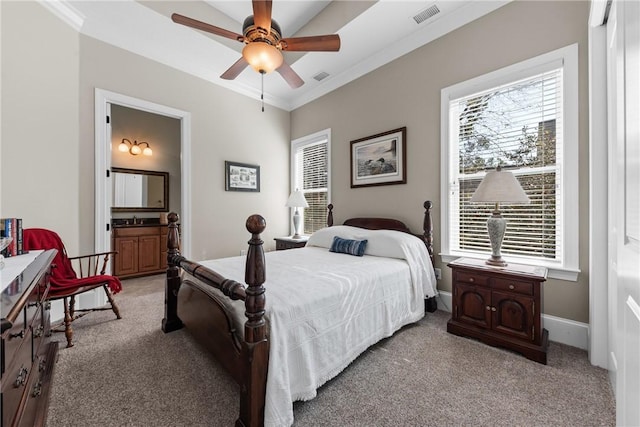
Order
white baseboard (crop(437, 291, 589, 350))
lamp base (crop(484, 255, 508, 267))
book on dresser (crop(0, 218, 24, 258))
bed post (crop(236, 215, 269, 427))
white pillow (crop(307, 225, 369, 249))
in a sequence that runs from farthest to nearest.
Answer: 1. white pillow (crop(307, 225, 369, 249))
2. lamp base (crop(484, 255, 508, 267))
3. white baseboard (crop(437, 291, 589, 350))
4. book on dresser (crop(0, 218, 24, 258))
5. bed post (crop(236, 215, 269, 427))

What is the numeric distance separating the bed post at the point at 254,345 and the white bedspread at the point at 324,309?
0.04 meters

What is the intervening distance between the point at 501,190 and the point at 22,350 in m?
2.86

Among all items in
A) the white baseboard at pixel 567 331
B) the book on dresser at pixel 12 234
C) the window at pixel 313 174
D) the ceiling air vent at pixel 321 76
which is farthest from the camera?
the window at pixel 313 174

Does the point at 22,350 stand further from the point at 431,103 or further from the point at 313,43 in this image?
the point at 431,103

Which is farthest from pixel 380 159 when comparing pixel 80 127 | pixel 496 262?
pixel 80 127

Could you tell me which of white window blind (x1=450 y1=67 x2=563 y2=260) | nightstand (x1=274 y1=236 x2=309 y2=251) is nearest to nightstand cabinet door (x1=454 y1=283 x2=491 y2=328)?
white window blind (x1=450 y1=67 x2=563 y2=260)

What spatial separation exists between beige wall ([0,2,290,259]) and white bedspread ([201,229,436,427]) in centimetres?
180

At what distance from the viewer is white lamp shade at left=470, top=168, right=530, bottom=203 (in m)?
2.02

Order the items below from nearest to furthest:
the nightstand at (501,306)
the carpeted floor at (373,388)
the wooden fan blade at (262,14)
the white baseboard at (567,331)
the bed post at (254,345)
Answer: the bed post at (254,345)
the carpeted floor at (373,388)
the wooden fan blade at (262,14)
the nightstand at (501,306)
the white baseboard at (567,331)

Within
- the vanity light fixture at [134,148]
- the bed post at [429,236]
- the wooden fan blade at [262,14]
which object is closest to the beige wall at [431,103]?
the bed post at [429,236]

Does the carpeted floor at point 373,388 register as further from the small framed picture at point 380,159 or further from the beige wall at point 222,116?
the small framed picture at point 380,159

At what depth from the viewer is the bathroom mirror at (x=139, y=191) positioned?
4594mm

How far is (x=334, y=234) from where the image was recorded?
10.5ft

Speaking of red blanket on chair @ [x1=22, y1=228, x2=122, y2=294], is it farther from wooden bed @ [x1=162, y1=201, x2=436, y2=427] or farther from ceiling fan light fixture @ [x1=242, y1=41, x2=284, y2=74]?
ceiling fan light fixture @ [x1=242, y1=41, x2=284, y2=74]
